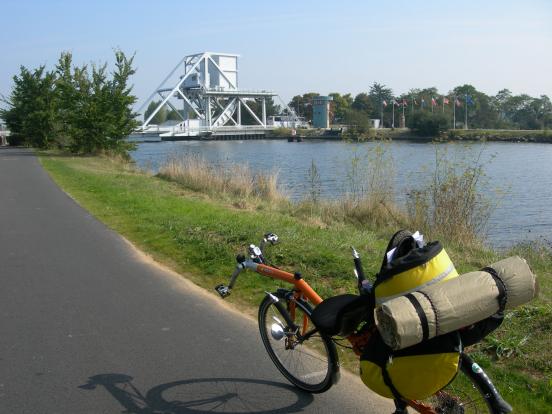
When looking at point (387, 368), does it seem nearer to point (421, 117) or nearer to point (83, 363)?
point (83, 363)

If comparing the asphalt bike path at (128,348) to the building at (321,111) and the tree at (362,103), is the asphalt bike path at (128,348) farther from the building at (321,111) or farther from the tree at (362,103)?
the tree at (362,103)

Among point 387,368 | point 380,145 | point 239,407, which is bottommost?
point 239,407

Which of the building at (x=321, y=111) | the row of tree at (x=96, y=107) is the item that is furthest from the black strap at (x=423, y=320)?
the building at (x=321, y=111)

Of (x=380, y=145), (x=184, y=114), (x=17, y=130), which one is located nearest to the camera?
(x=380, y=145)


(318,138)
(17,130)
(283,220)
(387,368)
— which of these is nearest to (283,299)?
(387,368)

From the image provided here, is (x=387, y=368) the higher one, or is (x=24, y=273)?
(x=387, y=368)

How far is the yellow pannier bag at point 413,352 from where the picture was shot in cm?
271

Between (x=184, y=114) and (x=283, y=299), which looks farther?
(x=184, y=114)

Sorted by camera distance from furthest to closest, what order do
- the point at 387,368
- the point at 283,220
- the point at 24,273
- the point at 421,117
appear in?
the point at 421,117 < the point at 283,220 < the point at 24,273 < the point at 387,368

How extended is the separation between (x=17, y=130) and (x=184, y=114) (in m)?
71.7

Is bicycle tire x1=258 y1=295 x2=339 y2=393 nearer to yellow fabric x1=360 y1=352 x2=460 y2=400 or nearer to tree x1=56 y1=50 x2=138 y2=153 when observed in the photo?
yellow fabric x1=360 y1=352 x2=460 y2=400

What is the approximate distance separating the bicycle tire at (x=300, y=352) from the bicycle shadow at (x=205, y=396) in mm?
101

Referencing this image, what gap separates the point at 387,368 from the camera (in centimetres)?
282

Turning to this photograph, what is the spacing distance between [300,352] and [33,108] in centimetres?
4337
